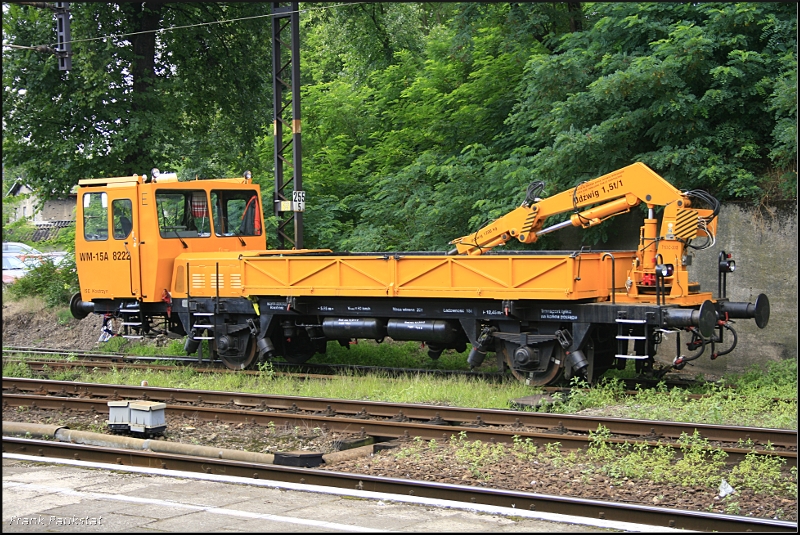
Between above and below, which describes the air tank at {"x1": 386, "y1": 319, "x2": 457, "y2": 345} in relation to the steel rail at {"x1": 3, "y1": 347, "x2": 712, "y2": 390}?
above

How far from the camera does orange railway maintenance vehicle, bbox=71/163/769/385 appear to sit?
12.2m

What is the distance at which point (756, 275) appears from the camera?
48.9ft

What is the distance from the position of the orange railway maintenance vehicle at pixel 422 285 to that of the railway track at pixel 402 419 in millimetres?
2307

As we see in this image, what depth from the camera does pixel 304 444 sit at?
9.95 metres

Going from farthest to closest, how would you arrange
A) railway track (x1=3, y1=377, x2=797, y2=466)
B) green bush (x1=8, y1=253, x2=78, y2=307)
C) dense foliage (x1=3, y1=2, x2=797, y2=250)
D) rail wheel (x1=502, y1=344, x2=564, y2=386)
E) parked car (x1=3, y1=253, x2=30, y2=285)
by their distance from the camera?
1. parked car (x1=3, y1=253, x2=30, y2=285)
2. green bush (x1=8, y1=253, x2=78, y2=307)
3. dense foliage (x1=3, y1=2, x2=797, y2=250)
4. rail wheel (x1=502, y1=344, x2=564, y2=386)
5. railway track (x1=3, y1=377, x2=797, y2=466)

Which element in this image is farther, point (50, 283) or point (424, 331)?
point (50, 283)

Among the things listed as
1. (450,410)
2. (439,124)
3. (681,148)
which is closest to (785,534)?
(450,410)

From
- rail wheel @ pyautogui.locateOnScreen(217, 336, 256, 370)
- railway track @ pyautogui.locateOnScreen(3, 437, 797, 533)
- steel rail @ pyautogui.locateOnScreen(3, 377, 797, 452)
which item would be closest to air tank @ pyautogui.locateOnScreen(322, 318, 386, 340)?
rail wheel @ pyautogui.locateOnScreen(217, 336, 256, 370)

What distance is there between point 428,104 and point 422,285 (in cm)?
940

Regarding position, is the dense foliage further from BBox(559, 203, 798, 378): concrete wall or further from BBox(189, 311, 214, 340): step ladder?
BBox(189, 311, 214, 340): step ladder

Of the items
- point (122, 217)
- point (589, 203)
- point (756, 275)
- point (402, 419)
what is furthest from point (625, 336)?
point (122, 217)

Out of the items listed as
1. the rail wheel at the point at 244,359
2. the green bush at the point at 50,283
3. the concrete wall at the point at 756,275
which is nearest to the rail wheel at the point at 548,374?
the concrete wall at the point at 756,275

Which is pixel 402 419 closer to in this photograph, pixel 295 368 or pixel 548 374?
pixel 548 374

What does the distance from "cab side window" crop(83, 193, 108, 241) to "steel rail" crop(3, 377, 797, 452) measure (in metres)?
3.19
